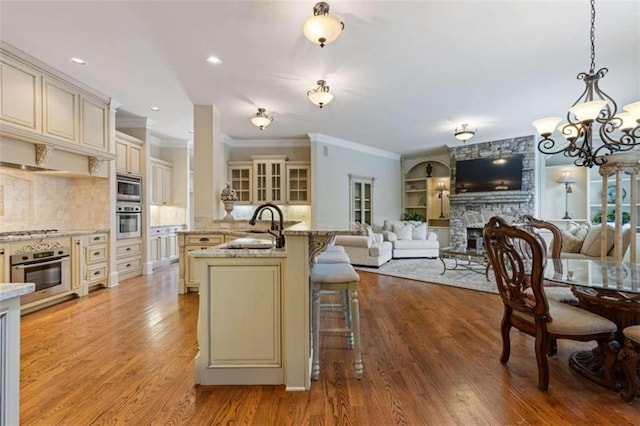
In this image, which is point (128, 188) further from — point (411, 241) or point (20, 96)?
point (411, 241)

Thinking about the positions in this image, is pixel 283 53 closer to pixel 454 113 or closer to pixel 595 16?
pixel 595 16

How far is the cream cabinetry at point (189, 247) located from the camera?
4324 millimetres

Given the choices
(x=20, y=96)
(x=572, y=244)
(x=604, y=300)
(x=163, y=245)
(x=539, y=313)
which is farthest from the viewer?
(x=163, y=245)

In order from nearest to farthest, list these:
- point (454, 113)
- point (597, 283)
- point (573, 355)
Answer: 1. point (597, 283)
2. point (573, 355)
3. point (454, 113)

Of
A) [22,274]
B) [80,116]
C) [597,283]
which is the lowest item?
[22,274]

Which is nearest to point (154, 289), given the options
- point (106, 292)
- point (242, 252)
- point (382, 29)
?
point (106, 292)

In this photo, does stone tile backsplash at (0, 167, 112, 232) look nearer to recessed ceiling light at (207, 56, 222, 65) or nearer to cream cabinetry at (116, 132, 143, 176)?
cream cabinetry at (116, 132, 143, 176)

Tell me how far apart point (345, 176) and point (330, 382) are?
5.81 metres

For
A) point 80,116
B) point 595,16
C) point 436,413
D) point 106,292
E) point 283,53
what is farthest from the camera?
point 106,292

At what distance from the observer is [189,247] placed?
4.36 metres

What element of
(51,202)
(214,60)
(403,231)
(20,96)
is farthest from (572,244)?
(51,202)

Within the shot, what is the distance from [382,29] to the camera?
276 centimetres

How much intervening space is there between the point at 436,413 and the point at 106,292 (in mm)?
4630

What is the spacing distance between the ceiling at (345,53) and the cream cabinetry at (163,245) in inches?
94.6
